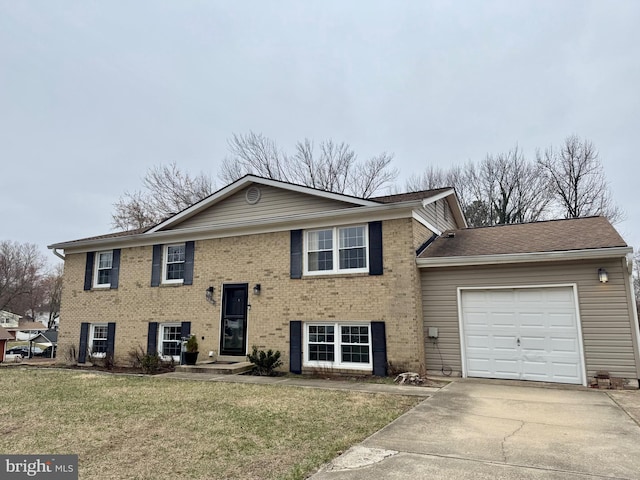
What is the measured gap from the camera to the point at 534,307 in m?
9.48

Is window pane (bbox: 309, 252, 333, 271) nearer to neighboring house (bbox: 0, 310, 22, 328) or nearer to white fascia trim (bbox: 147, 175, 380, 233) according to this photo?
white fascia trim (bbox: 147, 175, 380, 233)

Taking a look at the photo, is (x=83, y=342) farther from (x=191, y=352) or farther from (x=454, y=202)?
(x=454, y=202)

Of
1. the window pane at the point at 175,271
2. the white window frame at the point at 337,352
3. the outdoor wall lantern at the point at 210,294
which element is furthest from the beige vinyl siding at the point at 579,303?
the window pane at the point at 175,271

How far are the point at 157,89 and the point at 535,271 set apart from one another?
1862 cm

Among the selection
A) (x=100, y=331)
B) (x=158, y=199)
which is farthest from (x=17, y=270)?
(x=100, y=331)

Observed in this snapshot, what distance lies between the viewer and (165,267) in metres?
14.0

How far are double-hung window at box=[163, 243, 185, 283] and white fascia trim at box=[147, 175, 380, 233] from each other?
82 cm

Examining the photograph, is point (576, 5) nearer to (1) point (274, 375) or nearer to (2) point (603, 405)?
(2) point (603, 405)

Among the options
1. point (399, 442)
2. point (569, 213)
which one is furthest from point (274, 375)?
point (569, 213)

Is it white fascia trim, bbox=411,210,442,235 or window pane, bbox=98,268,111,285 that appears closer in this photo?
white fascia trim, bbox=411,210,442,235

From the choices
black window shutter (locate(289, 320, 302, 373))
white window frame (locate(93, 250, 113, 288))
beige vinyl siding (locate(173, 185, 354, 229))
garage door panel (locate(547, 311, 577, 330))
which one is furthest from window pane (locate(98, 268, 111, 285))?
garage door panel (locate(547, 311, 577, 330))

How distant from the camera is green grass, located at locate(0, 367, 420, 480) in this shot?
4.17m

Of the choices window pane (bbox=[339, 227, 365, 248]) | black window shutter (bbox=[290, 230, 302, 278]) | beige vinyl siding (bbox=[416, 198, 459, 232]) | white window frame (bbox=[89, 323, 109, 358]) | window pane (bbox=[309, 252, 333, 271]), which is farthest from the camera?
white window frame (bbox=[89, 323, 109, 358])

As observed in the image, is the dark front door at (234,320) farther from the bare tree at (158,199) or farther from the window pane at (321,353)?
the bare tree at (158,199)
